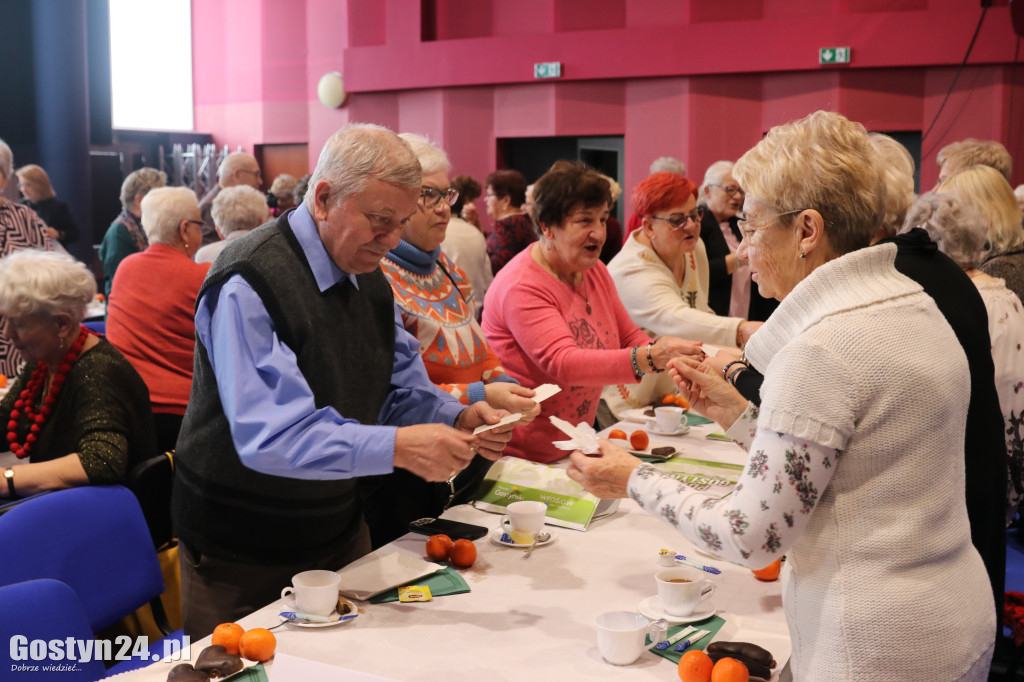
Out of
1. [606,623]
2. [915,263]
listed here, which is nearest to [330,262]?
[606,623]

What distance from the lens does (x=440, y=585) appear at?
1984 mm

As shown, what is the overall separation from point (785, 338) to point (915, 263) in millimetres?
815

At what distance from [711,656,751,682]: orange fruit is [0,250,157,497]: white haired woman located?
189 centimetres

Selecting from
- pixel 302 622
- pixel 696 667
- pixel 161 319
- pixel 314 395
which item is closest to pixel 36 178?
pixel 161 319

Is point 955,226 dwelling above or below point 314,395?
above

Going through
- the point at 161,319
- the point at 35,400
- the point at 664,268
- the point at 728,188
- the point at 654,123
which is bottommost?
the point at 35,400

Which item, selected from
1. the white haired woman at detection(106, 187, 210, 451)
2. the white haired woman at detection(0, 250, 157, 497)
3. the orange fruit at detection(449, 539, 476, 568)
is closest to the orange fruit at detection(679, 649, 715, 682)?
the orange fruit at detection(449, 539, 476, 568)

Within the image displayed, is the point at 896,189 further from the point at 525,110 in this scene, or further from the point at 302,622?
the point at 525,110

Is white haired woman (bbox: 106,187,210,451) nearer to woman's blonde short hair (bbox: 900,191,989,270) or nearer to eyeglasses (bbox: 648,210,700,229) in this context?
eyeglasses (bbox: 648,210,700,229)

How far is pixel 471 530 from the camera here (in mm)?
2293

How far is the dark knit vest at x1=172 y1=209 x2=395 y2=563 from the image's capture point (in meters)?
1.91

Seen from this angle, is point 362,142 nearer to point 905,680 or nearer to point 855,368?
point 855,368

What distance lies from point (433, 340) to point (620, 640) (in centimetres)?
118

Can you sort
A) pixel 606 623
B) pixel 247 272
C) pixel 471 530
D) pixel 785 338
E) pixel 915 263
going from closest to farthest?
pixel 785 338, pixel 606 623, pixel 247 272, pixel 915 263, pixel 471 530
